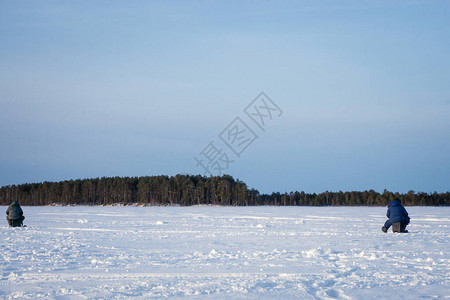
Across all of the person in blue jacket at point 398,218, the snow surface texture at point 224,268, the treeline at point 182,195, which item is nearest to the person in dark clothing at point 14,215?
the snow surface texture at point 224,268

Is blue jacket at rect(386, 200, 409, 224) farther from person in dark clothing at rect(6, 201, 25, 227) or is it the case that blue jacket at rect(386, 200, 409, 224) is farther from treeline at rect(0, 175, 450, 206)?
treeline at rect(0, 175, 450, 206)

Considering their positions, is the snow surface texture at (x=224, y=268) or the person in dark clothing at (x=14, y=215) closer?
the snow surface texture at (x=224, y=268)

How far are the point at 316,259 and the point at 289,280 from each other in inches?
101

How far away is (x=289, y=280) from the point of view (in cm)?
765

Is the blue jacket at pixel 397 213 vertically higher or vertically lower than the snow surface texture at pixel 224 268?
higher

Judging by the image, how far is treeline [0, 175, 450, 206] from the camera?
109 m

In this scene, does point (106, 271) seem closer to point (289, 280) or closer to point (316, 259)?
point (289, 280)

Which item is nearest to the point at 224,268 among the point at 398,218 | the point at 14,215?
the point at 398,218

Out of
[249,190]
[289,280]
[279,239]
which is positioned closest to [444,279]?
[289,280]

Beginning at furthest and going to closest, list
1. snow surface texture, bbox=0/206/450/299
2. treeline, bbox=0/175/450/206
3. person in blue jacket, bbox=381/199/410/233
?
treeline, bbox=0/175/450/206, person in blue jacket, bbox=381/199/410/233, snow surface texture, bbox=0/206/450/299

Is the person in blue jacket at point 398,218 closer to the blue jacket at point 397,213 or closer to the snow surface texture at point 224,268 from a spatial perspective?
A: the blue jacket at point 397,213

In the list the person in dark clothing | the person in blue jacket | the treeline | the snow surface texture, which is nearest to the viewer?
the snow surface texture

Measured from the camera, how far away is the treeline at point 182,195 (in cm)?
10881

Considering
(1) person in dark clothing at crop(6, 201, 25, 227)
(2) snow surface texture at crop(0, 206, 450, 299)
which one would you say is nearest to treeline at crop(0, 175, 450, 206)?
(1) person in dark clothing at crop(6, 201, 25, 227)
